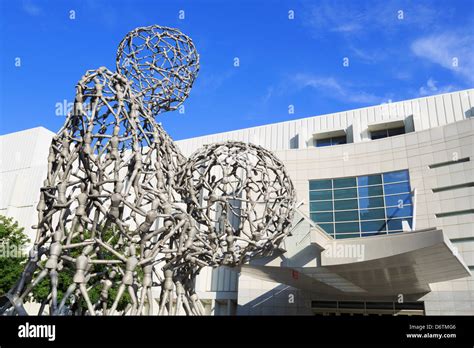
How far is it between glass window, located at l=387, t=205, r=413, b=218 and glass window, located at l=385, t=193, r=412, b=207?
22 cm

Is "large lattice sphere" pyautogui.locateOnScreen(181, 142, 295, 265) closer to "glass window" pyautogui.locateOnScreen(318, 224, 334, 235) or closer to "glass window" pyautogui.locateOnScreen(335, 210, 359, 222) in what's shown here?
"glass window" pyautogui.locateOnScreen(318, 224, 334, 235)

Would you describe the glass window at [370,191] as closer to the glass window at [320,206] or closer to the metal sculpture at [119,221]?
the glass window at [320,206]

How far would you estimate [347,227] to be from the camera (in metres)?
20.5

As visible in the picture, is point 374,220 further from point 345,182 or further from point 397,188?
point 345,182

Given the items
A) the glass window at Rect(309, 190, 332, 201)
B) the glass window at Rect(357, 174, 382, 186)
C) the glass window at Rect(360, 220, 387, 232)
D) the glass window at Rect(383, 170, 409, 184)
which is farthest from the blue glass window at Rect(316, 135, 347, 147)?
the glass window at Rect(360, 220, 387, 232)

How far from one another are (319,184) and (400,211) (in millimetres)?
4613

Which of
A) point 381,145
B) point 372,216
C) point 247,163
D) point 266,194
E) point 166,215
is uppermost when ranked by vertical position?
point 381,145

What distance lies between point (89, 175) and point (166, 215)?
49.4 inches

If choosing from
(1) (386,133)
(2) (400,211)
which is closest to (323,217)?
(2) (400,211)

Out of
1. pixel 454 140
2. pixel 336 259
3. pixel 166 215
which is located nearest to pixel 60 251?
pixel 166 215

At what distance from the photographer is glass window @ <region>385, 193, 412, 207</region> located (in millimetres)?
19906

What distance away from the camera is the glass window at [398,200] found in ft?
65.3

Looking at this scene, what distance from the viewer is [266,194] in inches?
319
